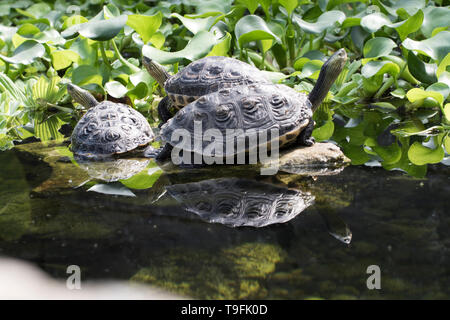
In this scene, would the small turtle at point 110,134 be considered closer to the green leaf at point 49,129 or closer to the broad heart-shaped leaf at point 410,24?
the green leaf at point 49,129

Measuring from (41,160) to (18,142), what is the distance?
798 millimetres

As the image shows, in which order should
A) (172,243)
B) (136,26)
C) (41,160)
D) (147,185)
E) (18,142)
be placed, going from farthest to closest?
(136,26)
(18,142)
(41,160)
(147,185)
(172,243)

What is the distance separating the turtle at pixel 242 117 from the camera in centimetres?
353

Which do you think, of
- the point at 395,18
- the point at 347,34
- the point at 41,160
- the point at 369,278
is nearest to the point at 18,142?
the point at 41,160

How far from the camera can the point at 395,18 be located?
19.9 feet

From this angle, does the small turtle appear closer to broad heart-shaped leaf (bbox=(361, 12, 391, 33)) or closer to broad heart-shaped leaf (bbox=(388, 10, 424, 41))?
broad heart-shaped leaf (bbox=(361, 12, 391, 33))

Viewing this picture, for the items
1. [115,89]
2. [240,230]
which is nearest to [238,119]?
[240,230]

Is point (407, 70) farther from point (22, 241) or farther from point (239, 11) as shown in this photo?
point (22, 241)

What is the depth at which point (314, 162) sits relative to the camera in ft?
11.6

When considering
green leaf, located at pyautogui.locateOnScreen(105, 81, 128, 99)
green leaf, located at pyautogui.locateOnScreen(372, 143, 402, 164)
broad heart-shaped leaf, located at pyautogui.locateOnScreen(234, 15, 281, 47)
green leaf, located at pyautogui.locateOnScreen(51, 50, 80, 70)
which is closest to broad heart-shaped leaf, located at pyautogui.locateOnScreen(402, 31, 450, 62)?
green leaf, located at pyautogui.locateOnScreen(372, 143, 402, 164)

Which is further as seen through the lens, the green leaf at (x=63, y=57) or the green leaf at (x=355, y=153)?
the green leaf at (x=63, y=57)

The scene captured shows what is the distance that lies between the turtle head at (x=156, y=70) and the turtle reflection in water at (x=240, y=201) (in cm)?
220

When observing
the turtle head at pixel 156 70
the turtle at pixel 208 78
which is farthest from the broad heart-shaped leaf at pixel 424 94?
the turtle head at pixel 156 70

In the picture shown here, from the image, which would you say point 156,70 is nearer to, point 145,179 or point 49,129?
point 49,129
